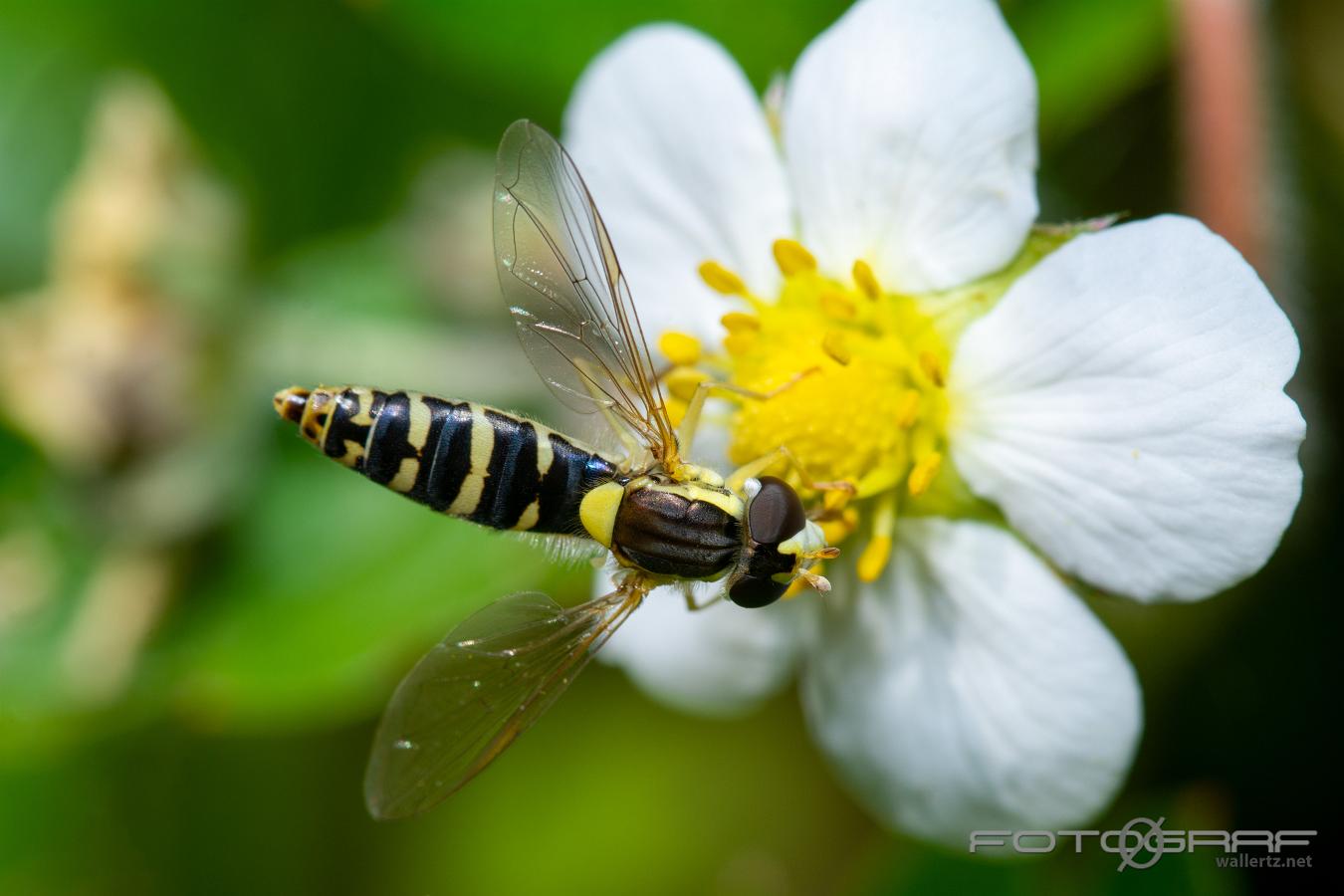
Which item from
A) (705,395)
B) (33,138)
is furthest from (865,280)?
(33,138)

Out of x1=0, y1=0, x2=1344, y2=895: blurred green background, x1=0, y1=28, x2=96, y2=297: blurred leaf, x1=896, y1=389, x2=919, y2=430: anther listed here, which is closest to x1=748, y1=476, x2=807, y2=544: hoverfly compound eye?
x1=896, y1=389, x2=919, y2=430: anther

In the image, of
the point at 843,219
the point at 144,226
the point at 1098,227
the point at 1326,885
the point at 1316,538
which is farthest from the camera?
the point at 144,226

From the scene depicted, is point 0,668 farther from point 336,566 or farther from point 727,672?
point 727,672

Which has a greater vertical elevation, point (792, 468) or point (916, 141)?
point (916, 141)

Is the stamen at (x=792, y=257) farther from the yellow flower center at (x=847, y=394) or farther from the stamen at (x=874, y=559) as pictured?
the stamen at (x=874, y=559)

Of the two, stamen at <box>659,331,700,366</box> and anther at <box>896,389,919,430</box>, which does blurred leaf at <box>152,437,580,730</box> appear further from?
anther at <box>896,389,919,430</box>

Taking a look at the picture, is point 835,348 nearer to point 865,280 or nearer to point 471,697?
point 865,280

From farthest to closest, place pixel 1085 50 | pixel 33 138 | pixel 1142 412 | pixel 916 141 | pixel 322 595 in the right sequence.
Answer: pixel 33 138 → pixel 322 595 → pixel 1085 50 → pixel 916 141 → pixel 1142 412

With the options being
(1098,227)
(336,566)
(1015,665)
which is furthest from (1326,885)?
(336,566)
